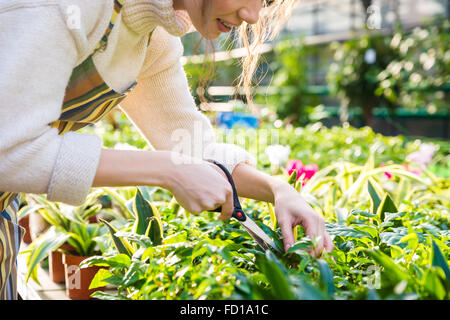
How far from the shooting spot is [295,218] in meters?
1.13

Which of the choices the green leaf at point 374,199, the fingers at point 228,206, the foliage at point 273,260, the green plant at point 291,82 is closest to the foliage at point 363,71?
the green plant at point 291,82

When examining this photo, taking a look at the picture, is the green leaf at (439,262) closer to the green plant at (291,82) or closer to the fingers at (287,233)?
the fingers at (287,233)

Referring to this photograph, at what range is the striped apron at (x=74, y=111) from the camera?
3.31 ft

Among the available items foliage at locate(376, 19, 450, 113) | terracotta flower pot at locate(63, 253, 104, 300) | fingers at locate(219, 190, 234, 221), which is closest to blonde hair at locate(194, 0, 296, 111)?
fingers at locate(219, 190, 234, 221)

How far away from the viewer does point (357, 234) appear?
1154 millimetres

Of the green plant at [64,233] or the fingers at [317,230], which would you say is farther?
the green plant at [64,233]

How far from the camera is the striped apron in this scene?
1010mm

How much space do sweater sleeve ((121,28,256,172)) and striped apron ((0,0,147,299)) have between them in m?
0.18

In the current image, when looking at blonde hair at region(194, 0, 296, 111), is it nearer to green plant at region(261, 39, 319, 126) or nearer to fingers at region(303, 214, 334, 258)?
fingers at region(303, 214, 334, 258)

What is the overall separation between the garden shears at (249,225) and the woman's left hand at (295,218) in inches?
1.5

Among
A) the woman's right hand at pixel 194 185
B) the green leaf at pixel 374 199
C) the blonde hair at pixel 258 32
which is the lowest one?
the woman's right hand at pixel 194 185

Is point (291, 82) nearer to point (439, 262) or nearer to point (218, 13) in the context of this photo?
point (218, 13)

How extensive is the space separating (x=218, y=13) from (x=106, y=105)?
339mm
